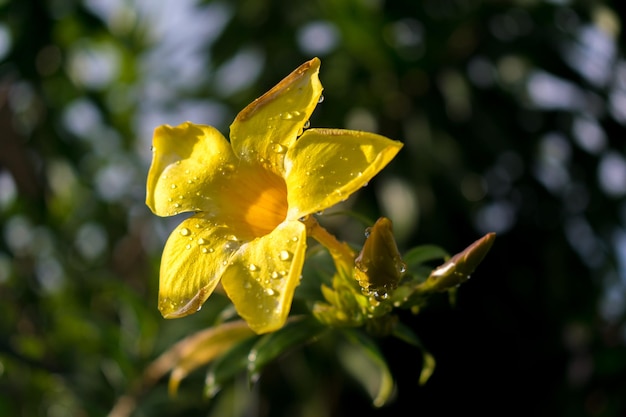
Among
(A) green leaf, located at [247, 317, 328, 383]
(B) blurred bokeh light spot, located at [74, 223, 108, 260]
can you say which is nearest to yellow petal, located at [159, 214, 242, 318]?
(A) green leaf, located at [247, 317, 328, 383]

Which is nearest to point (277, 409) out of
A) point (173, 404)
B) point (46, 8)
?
point (173, 404)

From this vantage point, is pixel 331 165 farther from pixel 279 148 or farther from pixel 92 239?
pixel 92 239

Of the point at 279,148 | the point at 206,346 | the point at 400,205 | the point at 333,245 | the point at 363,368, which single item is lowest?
the point at 363,368

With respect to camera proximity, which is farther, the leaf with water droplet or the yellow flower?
the leaf with water droplet

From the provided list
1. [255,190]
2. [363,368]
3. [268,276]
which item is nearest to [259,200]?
[255,190]

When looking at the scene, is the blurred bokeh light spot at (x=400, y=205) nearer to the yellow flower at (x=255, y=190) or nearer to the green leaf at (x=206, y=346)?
the green leaf at (x=206, y=346)

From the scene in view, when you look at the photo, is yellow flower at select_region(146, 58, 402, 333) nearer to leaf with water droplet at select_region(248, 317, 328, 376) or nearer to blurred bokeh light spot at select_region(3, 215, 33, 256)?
leaf with water droplet at select_region(248, 317, 328, 376)

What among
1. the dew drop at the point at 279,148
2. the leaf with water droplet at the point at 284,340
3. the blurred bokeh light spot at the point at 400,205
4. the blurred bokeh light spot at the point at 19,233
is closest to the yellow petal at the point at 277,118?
the dew drop at the point at 279,148
